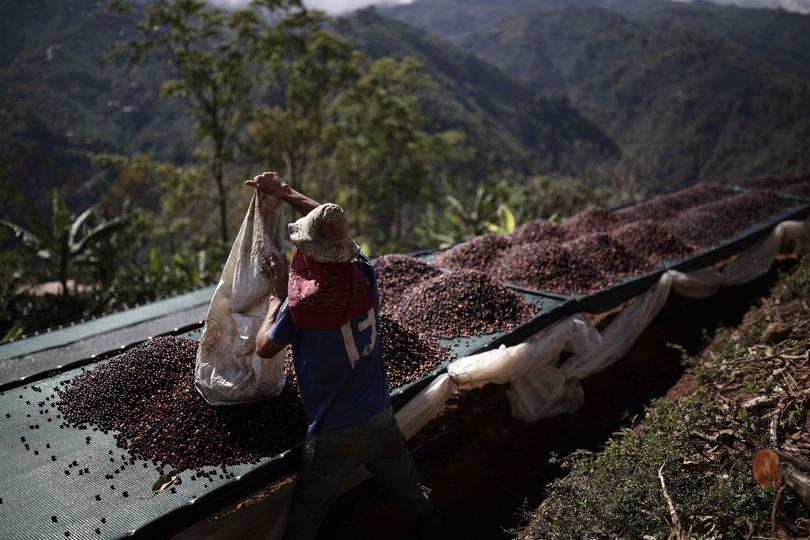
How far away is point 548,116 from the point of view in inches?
2601

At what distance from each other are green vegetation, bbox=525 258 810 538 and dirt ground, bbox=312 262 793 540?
1.29 ft

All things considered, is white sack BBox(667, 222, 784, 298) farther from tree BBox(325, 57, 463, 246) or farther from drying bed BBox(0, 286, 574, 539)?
tree BBox(325, 57, 463, 246)

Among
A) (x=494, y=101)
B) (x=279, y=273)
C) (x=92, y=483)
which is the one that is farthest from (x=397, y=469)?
(x=494, y=101)

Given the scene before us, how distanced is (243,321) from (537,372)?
2.30 meters

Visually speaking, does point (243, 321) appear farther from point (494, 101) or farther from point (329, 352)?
point (494, 101)

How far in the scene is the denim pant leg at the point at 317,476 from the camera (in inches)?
88.4

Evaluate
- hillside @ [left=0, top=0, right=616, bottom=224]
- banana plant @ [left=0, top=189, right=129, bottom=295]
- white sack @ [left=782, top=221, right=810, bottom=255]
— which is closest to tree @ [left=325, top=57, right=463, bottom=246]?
hillside @ [left=0, top=0, right=616, bottom=224]

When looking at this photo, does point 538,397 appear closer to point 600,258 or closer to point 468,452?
point 468,452

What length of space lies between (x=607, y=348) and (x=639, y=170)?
56499mm

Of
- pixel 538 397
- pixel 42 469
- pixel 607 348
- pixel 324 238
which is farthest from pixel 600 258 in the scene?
pixel 42 469

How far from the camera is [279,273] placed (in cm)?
234

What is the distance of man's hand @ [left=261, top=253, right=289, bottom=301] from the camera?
231 cm

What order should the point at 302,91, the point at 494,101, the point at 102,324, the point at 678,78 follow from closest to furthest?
the point at 102,324 → the point at 302,91 → the point at 494,101 → the point at 678,78

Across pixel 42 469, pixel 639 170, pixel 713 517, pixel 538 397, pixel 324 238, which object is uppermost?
pixel 324 238
